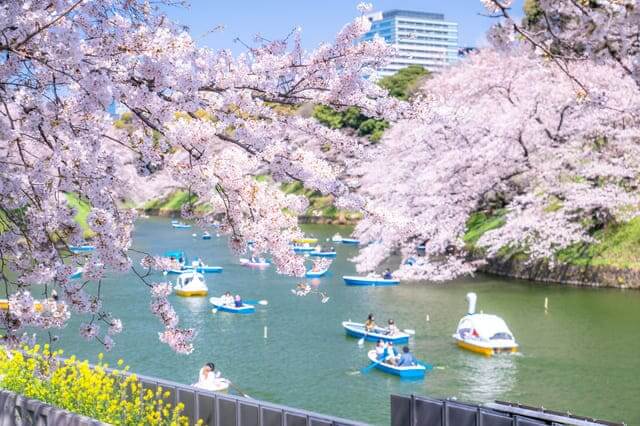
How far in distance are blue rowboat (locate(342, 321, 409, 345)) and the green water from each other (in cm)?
31

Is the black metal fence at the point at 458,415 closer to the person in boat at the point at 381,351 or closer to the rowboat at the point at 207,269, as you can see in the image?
the person in boat at the point at 381,351

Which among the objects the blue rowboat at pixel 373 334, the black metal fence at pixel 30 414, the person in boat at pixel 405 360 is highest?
the black metal fence at pixel 30 414

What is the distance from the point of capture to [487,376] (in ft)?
58.2

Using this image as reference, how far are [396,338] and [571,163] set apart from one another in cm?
1072

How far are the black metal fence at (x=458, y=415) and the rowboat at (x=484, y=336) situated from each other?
33.9ft

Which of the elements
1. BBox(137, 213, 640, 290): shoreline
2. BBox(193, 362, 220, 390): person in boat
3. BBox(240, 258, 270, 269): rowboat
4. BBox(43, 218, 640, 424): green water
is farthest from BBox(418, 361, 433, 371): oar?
BBox(240, 258, 270, 269): rowboat

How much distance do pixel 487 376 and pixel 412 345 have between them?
3091mm

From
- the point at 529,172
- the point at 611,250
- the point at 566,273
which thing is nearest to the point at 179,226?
the point at 529,172

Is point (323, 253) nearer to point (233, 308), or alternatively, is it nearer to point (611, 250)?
point (233, 308)

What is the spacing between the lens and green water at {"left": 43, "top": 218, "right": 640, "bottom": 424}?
16297 millimetres

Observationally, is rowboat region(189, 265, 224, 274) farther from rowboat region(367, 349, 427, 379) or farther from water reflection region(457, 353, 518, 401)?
rowboat region(367, 349, 427, 379)

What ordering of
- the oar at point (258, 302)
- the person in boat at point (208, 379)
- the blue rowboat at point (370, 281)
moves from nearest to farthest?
1. the person in boat at point (208, 379)
2. the oar at point (258, 302)
3. the blue rowboat at point (370, 281)

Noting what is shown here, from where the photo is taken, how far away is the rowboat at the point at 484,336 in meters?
19.4

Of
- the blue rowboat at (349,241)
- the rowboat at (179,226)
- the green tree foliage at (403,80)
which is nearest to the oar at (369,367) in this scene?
the blue rowboat at (349,241)
